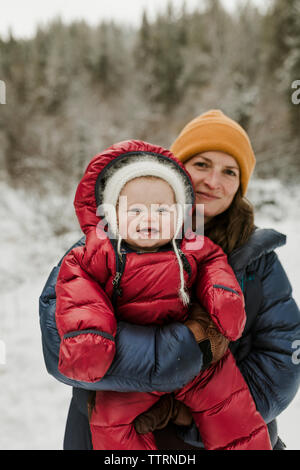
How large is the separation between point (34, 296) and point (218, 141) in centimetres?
372

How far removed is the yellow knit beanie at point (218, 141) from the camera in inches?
51.8

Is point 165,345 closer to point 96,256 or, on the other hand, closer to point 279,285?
point 96,256

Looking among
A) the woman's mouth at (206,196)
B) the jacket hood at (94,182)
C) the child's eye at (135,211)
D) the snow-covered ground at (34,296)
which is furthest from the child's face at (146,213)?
the snow-covered ground at (34,296)

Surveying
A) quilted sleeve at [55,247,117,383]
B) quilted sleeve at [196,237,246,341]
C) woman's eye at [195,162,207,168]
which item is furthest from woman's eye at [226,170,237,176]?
quilted sleeve at [55,247,117,383]

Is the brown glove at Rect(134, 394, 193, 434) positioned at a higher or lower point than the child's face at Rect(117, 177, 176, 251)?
lower

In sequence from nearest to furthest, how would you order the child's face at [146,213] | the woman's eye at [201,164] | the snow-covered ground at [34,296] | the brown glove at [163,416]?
the brown glove at [163,416], the child's face at [146,213], the woman's eye at [201,164], the snow-covered ground at [34,296]

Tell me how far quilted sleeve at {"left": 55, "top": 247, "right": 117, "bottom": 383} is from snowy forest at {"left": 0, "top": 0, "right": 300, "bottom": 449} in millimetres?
1620

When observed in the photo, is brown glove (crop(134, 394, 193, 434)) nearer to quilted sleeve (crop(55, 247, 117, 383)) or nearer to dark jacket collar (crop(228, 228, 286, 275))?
quilted sleeve (crop(55, 247, 117, 383))

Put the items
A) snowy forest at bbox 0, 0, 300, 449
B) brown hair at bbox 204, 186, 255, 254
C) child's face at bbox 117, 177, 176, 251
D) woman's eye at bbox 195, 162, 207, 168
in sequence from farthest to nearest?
snowy forest at bbox 0, 0, 300, 449 → woman's eye at bbox 195, 162, 207, 168 → brown hair at bbox 204, 186, 255, 254 → child's face at bbox 117, 177, 176, 251

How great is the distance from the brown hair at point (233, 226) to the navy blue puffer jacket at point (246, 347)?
0.05 meters

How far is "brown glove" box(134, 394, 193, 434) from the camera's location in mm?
965

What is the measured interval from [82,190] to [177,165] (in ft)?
1.31

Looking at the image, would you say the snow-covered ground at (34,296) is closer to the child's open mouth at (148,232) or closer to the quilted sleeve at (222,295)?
the quilted sleeve at (222,295)

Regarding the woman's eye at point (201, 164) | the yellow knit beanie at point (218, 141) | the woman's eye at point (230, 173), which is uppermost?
the yellow knit beanie at point (218, 141)
